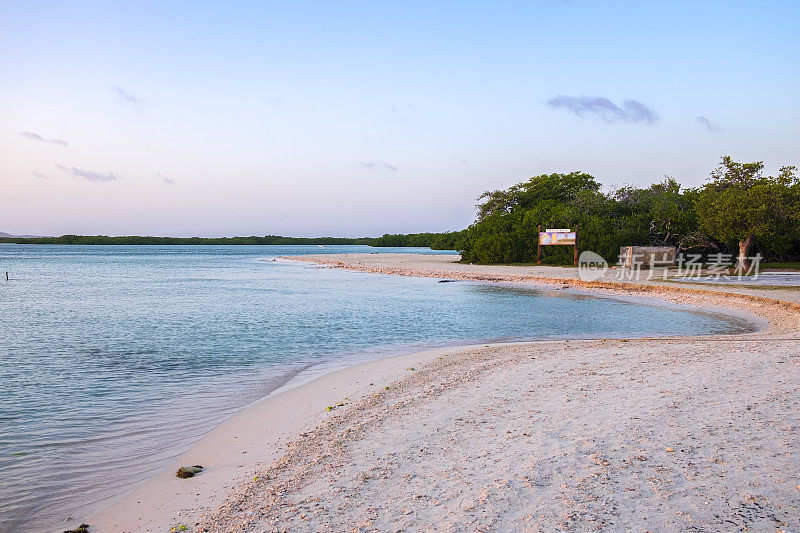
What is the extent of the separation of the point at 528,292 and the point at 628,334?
13339mm

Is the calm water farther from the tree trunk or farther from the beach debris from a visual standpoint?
the tree trunk

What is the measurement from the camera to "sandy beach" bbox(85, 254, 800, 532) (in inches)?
149

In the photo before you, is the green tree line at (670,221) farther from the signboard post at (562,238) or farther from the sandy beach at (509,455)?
the sandy beach at (509,455)

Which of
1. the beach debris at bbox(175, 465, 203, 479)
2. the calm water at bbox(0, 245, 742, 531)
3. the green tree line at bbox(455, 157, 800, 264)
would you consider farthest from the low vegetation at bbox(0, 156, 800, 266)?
the beach debris at bbox(175, 465, 203, 479)

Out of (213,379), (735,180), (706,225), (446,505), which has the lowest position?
(213,379)

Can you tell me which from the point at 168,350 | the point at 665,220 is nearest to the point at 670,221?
the point at 665,220

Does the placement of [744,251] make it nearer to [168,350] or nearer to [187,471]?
[168,350]

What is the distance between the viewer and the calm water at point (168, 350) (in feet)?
18.8

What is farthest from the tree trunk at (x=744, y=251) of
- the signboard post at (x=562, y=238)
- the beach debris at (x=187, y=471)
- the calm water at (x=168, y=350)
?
the beach debris at (x=187, y=471)

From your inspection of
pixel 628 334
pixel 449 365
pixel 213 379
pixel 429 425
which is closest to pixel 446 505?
pixel 429 425

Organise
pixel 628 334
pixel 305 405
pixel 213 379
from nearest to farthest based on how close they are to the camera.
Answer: pixel 305 405
pixel 213 379
pixel 628 334

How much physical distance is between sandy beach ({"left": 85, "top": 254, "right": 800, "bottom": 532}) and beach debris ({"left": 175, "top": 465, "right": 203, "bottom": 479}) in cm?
7

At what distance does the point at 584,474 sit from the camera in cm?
438

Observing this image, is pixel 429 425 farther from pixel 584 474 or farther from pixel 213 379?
pixel 213 379
